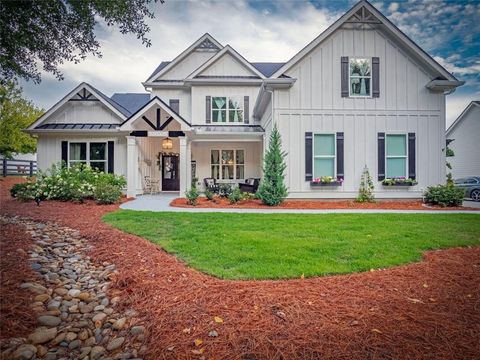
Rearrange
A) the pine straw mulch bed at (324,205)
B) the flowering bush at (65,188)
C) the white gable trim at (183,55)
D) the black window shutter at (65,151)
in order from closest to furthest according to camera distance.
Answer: the pine straw mulch bed at (324,205), the flowering bush at (65,188), the black window shutter at (65,151), the white gable trim at (183,55)

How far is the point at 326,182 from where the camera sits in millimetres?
10359

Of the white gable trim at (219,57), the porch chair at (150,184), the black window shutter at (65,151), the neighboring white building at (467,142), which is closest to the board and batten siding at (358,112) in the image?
the white gable trim at (219,57)

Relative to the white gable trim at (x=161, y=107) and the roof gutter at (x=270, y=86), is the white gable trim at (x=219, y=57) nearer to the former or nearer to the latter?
the roof gutter at (x=270, y=86)

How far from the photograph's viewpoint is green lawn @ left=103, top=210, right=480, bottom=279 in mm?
3578

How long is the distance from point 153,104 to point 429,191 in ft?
39.2

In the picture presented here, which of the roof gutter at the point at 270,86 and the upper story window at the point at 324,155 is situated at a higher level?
the roof gutter at the point at 270,86

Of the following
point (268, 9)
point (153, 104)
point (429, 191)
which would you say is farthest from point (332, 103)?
point (153, 104)

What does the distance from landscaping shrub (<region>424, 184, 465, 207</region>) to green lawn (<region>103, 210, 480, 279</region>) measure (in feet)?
7.89

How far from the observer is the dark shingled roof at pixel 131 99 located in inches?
662

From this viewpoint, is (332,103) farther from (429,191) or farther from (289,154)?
(429,191)

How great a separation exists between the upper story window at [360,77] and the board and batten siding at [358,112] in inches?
9.4

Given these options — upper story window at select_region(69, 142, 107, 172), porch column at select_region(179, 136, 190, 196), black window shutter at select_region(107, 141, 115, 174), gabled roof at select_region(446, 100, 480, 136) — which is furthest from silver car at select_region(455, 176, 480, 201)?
upper story window at select_region(69, 142, 107, 172)

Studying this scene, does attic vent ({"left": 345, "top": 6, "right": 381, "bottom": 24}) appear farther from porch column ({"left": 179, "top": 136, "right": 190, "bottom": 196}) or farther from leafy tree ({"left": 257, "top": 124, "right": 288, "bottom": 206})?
porch column ({"left": 179, "top": 136, "right": 190, "bottom": 196})

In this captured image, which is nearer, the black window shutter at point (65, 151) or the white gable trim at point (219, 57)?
the black window shutter at point (65, 151)
